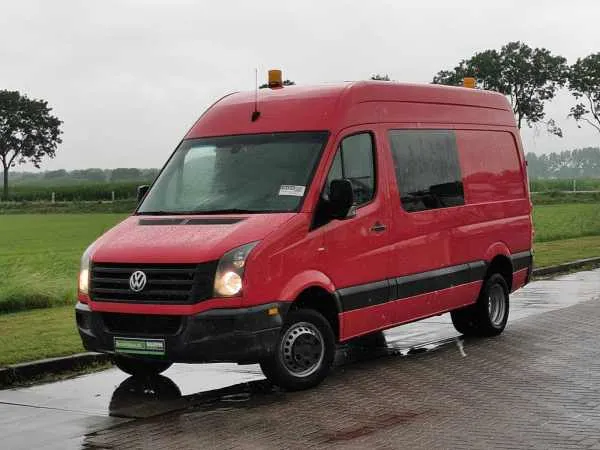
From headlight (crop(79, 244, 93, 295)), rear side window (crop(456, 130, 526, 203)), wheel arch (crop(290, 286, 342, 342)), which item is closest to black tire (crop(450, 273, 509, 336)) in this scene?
rear side window (crop(456, 130, 526, 203))

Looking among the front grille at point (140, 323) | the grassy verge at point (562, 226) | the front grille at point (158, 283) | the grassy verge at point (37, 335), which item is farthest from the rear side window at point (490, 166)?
the grassy verge at point (562, 226)

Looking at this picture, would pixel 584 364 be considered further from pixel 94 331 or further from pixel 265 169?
pixel 94 331

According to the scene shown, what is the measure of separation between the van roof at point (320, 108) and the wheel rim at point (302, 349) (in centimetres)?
182

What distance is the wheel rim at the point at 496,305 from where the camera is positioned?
11312mm

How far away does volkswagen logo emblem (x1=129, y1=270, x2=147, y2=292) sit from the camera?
796 cm

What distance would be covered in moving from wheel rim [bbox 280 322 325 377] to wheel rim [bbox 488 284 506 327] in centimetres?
340

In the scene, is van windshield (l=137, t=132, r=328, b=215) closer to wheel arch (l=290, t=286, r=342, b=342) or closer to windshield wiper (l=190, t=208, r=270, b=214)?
windshield wiper (l=190, t=208, r=270, b=214)

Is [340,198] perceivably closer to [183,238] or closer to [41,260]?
[183,238]

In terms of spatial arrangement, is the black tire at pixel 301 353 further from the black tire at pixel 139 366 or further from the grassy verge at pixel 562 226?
the grassy verge at pixel 562 226

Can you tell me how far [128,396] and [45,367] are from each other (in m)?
1.38

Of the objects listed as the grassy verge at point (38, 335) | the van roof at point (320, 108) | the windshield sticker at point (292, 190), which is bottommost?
the grassy verge at point (38, 335)

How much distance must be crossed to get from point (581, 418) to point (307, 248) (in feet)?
8.39

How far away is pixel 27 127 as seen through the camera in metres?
105

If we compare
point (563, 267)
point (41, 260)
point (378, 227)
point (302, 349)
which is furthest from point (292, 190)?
point (41, 260)
